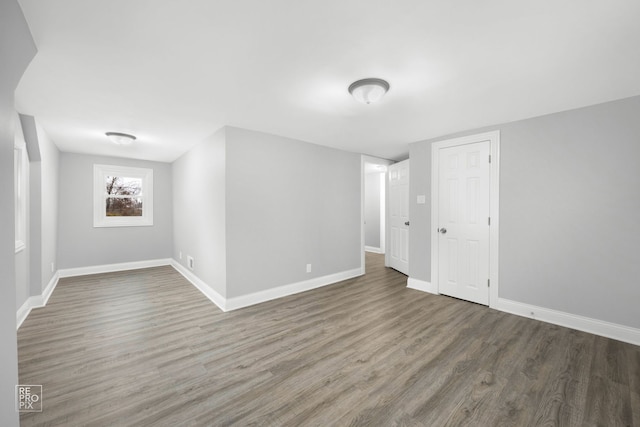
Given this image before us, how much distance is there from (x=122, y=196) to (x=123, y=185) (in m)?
0.24

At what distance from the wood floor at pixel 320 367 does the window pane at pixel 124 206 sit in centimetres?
263

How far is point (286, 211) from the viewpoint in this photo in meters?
3.82

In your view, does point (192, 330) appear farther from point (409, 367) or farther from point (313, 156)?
point (313, 156)

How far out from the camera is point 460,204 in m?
3.61

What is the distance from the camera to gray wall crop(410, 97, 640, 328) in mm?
2498

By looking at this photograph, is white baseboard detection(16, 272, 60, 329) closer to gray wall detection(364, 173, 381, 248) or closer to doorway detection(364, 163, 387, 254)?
doorway detection(364, 163, 387, 254)

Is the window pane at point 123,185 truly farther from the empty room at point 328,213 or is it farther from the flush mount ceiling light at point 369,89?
the flush mount ceiling light at point 369,89

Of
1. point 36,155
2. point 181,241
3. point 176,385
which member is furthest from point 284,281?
point 36,155

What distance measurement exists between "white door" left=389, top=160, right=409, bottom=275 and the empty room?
0.81 ft


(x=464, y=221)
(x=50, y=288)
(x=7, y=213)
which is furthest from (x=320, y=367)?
(x=50, y=288)

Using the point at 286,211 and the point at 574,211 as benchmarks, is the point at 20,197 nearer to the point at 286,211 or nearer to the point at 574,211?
the point at 286,211

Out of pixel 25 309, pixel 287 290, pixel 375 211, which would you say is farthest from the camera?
pixel 375 211

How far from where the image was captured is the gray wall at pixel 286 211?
3350 mm

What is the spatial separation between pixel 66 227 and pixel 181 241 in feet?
6.85
